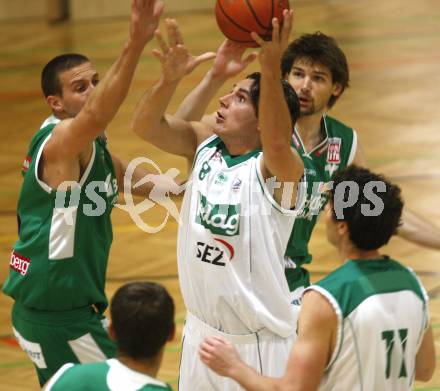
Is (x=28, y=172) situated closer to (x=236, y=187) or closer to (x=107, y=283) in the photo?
(x=236, y=187)

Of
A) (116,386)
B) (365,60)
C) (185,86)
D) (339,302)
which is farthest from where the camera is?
(365,60)

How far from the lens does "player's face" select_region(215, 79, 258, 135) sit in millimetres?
5000

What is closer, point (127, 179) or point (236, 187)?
point (236, 187)

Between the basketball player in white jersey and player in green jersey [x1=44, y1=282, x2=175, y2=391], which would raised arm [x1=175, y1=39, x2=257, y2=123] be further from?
player in green jersey [x1=44, y1=282, x2=175, y2=391]

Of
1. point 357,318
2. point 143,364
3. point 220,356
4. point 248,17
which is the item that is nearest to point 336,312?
point 357,318

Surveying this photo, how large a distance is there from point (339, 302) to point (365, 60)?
1074 cm

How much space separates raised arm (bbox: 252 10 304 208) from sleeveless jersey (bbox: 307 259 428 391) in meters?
0.89

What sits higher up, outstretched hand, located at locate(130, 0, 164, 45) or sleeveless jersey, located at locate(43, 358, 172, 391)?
outstretched hand, located at locate(130, 0, 164, 45)

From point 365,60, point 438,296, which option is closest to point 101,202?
point 438,296

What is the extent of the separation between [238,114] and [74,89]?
1.01m

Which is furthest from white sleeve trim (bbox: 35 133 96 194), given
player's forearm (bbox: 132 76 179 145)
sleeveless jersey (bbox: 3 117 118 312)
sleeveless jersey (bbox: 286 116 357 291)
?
sleeveless jersey (bbox: 286 116 357 291)

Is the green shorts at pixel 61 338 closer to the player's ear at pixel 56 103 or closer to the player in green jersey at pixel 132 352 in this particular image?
the player's ear at pixel 56 103

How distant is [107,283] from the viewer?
7.84m

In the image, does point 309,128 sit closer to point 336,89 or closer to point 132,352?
point 336,89
